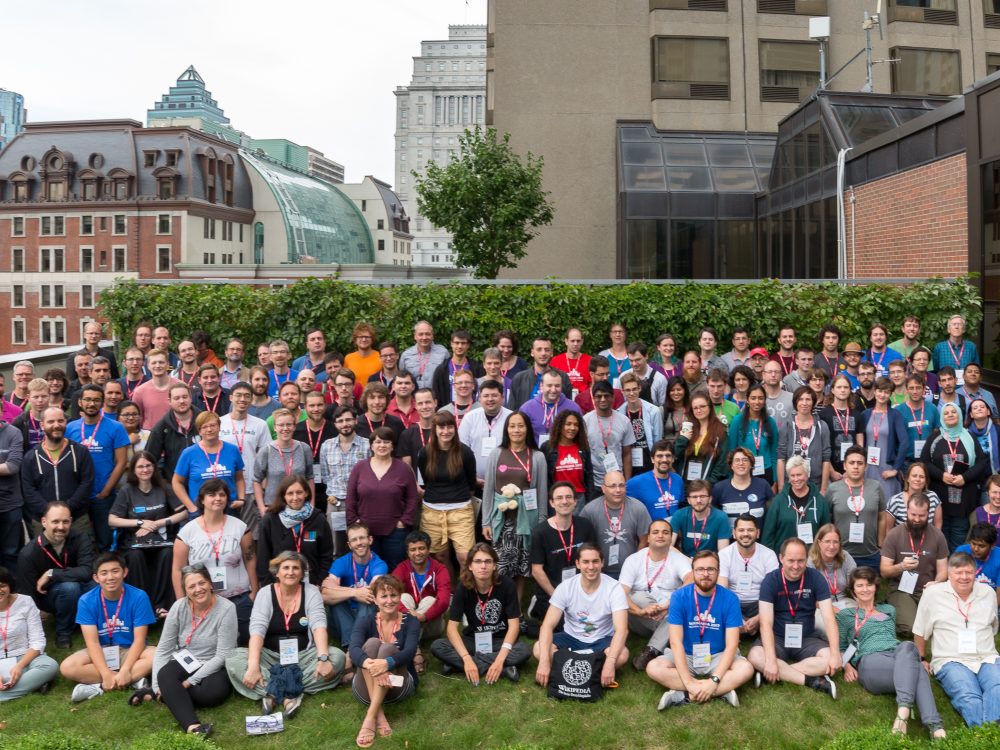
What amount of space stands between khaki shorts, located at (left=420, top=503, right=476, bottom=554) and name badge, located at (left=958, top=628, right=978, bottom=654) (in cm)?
381

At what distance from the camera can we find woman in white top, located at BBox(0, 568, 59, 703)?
6.58 metres

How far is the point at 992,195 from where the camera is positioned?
11.8 meters

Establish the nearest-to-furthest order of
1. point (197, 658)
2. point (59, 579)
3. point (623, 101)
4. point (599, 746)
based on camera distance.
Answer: point (599, 746), point (197, 658), point (59, 579), point (623, 101)

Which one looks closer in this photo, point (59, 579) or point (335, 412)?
point (59, 579)

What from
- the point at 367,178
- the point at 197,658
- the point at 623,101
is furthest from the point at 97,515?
the point at 367,178

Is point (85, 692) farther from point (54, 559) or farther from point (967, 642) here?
point (967, 642)

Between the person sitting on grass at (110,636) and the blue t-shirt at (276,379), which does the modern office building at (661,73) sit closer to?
the blue t-shirt at (276,379)

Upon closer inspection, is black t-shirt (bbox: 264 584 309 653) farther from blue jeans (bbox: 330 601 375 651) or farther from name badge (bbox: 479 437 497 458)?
name badge (bbox: 479 437 497 458)

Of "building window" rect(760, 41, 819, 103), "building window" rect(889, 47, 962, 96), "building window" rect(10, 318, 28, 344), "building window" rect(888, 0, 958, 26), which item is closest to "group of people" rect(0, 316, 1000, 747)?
"building window" rect(760, 41, 819, 103)

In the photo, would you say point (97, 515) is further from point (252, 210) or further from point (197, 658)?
point (252, 210)

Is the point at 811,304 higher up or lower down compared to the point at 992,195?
lower down

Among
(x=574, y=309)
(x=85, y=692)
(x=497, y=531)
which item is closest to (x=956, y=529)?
(x=497, y=531)

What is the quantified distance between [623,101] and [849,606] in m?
20.9

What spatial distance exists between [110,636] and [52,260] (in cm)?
7894
